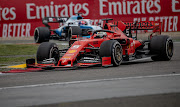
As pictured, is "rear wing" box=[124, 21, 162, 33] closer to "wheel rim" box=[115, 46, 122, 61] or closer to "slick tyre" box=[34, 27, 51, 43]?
"wheel rim" box=[115, 46, 122, 61]

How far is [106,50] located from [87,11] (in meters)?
19.0

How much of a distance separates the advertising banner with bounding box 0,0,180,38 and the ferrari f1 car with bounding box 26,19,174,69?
15615 millimetres

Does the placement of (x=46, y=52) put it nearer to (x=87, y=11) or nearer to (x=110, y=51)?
(x=110, y=51)

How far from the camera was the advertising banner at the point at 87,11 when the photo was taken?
28891 mm

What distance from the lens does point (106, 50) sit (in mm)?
10789

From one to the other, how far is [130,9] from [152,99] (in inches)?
936

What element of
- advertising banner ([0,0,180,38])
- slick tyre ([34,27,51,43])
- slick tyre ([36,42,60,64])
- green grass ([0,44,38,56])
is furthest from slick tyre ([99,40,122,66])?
advertising banner ([0,0,180,38])

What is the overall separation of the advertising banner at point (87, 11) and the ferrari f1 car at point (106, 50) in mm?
15615

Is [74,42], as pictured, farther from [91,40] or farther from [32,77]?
[32,77]

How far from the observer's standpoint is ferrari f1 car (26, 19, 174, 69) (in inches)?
423

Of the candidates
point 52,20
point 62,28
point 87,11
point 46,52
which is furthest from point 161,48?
point 87,11

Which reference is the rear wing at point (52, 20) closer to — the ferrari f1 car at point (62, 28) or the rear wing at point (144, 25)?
the ferrari f1 car at point (62, 28)

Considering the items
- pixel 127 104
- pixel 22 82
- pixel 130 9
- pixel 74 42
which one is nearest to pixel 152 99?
pixel 127 104

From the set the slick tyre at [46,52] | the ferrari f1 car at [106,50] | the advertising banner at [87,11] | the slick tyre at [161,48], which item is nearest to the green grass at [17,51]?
the ferrari f1 car at [106,50]
